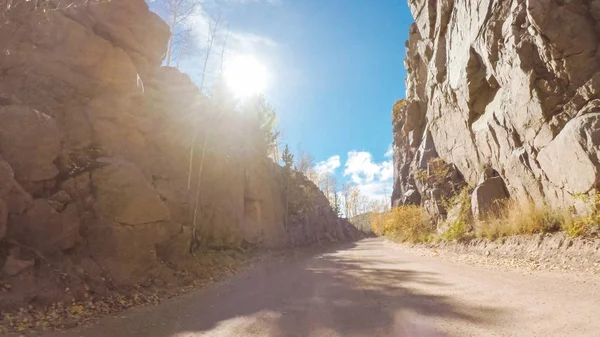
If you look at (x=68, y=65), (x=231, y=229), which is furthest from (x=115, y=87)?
(x=231, y=229)

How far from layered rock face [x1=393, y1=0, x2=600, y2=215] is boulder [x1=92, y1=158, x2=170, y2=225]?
43.5ft

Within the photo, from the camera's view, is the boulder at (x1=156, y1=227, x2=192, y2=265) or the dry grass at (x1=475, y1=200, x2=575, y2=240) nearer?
the dry grass at (x1=475, y1=200, x2=575, y2=240)

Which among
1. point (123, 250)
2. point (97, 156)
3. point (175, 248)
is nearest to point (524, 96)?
point (175, 248)

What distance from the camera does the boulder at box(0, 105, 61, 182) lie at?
27.9ft

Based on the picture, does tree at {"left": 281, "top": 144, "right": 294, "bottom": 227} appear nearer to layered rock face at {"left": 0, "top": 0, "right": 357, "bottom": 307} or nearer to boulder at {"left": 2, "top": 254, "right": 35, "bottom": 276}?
layered rock face at {"left": 0, "top": 0, "right": 357, "bottom": 307}

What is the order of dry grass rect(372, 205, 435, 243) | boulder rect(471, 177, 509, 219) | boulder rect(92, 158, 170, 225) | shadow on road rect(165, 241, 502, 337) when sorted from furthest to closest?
dry grass rect(372, 205, 435, 243)
boulder rect(471, 177, 509, 219)
boulder rect(92, 158, 170, 225)
shadow on road rect(165, 241, 502, 337)

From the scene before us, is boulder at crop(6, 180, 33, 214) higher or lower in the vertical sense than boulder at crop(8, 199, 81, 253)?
higher

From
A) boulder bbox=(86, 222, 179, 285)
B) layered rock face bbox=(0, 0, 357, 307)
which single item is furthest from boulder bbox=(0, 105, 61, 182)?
boulder bbox=(86, 222, 179, 285)

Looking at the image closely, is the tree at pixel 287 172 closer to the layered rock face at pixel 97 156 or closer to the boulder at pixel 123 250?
the layered rock face at pixel 97 156

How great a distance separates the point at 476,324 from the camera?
512 centimetres

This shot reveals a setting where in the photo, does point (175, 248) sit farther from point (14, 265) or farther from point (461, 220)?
point (461, 220)

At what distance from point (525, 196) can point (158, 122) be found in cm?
1649

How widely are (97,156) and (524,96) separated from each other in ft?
52.8

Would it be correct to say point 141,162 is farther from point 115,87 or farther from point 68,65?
point 68,65
